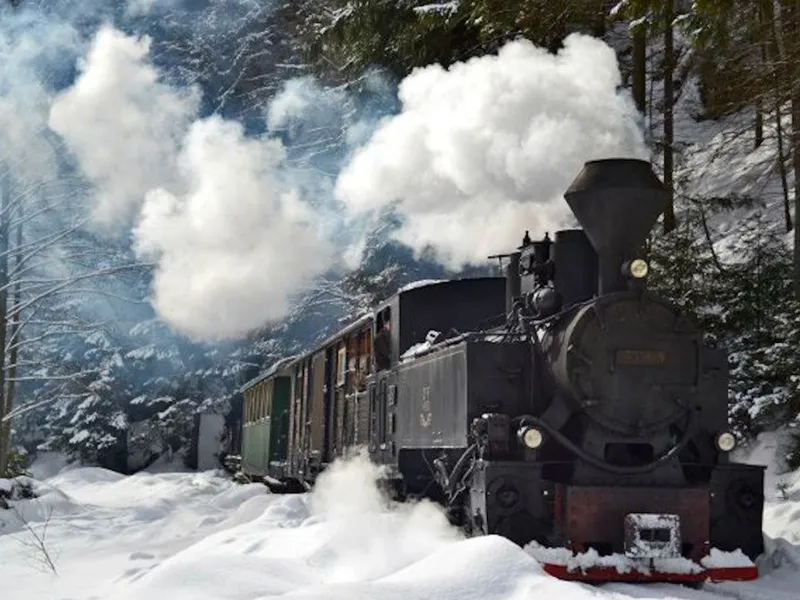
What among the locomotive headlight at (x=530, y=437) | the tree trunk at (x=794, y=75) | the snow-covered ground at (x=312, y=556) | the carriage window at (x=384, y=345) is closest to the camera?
the snow-covered ground at (x=312, y=556)

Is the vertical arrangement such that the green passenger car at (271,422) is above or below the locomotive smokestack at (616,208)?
below

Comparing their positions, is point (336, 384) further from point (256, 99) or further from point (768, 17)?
point (256, 99)

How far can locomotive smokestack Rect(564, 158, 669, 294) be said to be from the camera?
7.07 meters

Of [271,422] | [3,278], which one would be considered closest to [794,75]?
[271,422]

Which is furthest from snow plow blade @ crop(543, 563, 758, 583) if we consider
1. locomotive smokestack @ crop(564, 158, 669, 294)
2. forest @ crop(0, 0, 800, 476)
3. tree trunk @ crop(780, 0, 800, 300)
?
tree trunk @ crop(780, 0, 800, 300)

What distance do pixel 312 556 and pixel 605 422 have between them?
2355 mm

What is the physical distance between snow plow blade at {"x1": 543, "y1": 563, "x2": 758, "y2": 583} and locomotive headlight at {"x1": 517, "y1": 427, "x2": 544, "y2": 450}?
837 millimetres

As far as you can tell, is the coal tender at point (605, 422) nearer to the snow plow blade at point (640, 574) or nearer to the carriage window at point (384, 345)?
the snow plow blade at point (640, 574)

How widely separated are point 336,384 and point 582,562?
657cm

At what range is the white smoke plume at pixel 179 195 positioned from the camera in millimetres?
17844

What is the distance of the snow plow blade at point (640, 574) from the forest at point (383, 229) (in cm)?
522

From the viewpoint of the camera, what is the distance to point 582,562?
6.64 metres

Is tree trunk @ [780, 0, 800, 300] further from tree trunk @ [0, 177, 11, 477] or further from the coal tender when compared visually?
tree trunk @ [0, 177, 11, 477]

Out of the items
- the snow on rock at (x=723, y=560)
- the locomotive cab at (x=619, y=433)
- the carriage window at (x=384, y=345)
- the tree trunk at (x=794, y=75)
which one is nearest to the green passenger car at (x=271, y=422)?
the carriage window at (x=384, y=345)
